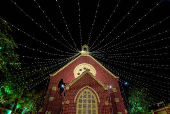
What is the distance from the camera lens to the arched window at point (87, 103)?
9.06 metres

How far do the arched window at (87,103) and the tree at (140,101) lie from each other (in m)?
8.44

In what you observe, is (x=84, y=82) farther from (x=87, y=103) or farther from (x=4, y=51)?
(x=4, y=51)

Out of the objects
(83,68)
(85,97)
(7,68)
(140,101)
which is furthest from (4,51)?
(140,101)

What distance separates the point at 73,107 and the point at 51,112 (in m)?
2.93

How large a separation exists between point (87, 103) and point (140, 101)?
984 centimetres

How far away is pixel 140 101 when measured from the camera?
14211 millimetres

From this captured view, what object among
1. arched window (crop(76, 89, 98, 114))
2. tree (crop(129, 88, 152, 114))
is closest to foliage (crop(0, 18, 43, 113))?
arched window (crop(76, 89, 98, 114))

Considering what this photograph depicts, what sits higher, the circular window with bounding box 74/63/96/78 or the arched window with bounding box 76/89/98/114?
the circular window with bounding box 74/63/96/78

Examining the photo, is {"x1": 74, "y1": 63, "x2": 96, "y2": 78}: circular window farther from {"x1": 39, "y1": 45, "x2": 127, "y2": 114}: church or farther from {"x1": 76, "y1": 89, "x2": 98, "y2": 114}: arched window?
{"x1": 76, "y1": 89, "x2": 98, "y2": 114}: arched window

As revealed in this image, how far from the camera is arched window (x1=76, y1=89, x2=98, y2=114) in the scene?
906 cm

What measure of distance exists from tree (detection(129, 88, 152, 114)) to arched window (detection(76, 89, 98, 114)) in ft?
27.7

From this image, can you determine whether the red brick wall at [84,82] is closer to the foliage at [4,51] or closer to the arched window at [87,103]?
the arched window at [87,103]

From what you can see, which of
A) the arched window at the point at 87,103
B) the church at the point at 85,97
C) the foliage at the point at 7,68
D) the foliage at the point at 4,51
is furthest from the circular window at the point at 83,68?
the foliage at the point at 4,51

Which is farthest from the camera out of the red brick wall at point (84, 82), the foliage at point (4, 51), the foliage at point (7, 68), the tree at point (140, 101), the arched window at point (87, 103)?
the tree at point (140, 101)
